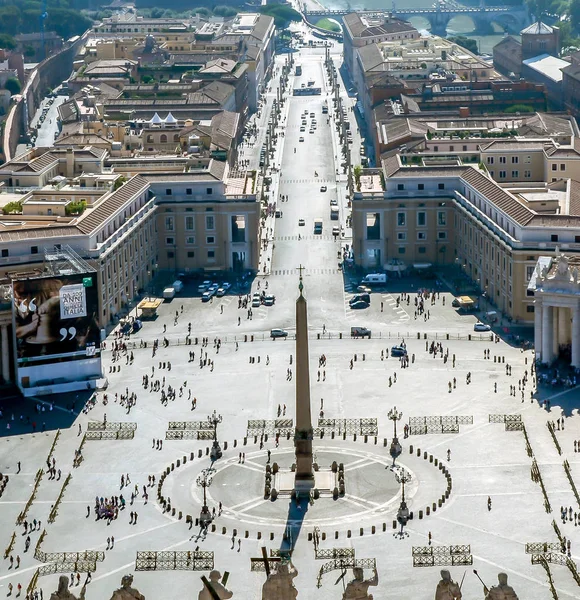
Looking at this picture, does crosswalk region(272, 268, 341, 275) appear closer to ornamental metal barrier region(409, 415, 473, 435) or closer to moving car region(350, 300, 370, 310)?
moving car region(350, 300, 370, 310)

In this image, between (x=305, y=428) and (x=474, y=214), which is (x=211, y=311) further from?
(x=305, y=428)

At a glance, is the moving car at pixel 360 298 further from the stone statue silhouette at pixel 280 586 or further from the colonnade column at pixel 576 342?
the stone statue silhouette at pixel 280 586

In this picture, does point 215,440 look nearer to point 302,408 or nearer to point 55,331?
point 302,408

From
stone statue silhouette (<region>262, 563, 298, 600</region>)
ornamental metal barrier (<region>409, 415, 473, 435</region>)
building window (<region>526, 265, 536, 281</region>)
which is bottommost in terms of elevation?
ornamental metal barrier (<region>409, 415, 473, 435</region>)

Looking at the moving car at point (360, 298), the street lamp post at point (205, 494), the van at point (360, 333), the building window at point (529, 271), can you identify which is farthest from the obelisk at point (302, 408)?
the moving car at point (360, 298)

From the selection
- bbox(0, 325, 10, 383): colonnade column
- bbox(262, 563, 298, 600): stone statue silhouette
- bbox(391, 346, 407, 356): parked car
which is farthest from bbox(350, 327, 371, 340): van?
bbox(262, 563, 298, 600): stone statue silhouette

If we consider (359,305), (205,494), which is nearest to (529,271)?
(359,305)
